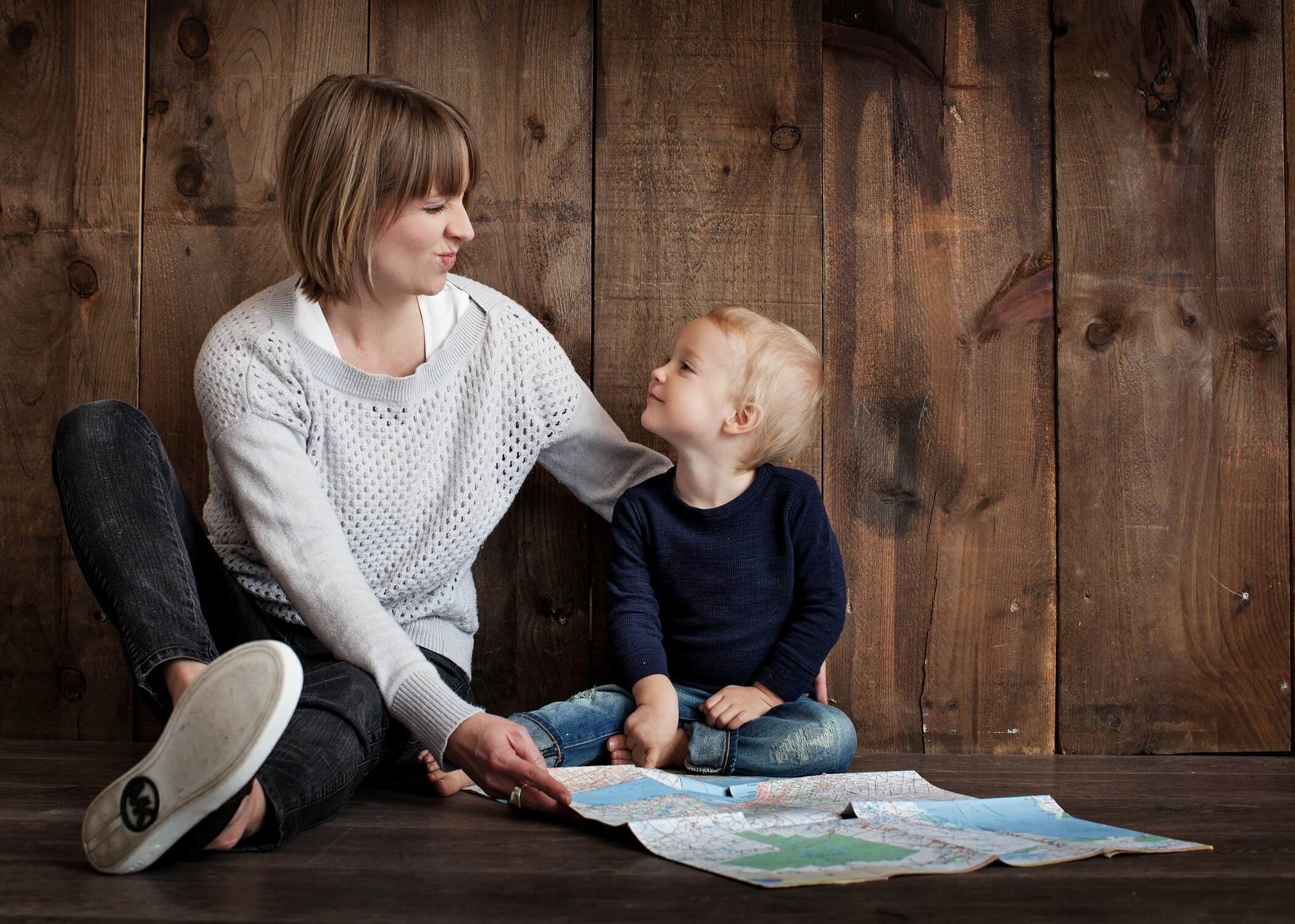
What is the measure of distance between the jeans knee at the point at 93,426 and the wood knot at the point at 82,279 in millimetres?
473

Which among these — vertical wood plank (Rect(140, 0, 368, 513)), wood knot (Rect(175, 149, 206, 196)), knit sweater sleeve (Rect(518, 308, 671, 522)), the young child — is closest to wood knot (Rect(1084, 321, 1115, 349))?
the young child

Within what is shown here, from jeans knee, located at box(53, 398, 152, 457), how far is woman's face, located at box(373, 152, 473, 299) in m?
0.33

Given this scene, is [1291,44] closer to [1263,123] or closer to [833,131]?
[1263,123]

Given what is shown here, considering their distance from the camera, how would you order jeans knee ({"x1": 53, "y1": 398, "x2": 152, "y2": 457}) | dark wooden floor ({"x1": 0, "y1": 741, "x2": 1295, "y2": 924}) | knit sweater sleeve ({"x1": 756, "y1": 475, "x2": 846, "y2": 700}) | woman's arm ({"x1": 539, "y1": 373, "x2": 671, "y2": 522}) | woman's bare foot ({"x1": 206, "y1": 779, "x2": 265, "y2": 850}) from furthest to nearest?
woman's arm ({"x1": 539, "y1": 373, "x2": 671, "y2": 522}), knit sweater sleeve ({"x1": 756, "y1": 475, "x2": 846, "y2": 700}), jeans knee ({"x1": 53, "y1": 398, "x2": 152, "y2": 457}), woman's bare foot ({"x1": 206, "y1": 779, "x2": 265, "y2": 850}), dark wooden floor ({"x1": 0, "y1": 741, "x2": 1295, "y2": 924})

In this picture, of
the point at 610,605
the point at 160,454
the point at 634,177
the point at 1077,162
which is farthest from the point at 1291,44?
the point at 160,454

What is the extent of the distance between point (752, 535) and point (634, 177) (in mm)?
540

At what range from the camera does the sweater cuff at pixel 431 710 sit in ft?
3.42

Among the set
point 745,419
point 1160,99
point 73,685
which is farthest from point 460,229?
point 1160,99

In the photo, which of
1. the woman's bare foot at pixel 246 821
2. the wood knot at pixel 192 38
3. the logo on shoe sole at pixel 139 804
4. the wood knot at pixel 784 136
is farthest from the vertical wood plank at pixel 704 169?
the logo on shoe sole at pixel 139 804

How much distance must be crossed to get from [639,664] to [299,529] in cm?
44

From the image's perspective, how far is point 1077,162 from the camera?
1521 mm

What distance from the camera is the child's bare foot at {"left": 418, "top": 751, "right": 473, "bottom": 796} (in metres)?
1.16

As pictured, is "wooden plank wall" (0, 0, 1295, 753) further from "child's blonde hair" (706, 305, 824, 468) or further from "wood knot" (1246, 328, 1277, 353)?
"child's blonde hair" (706, 305, 824, 468)

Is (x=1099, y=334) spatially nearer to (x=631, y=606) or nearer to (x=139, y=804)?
(x=631, y=606)
